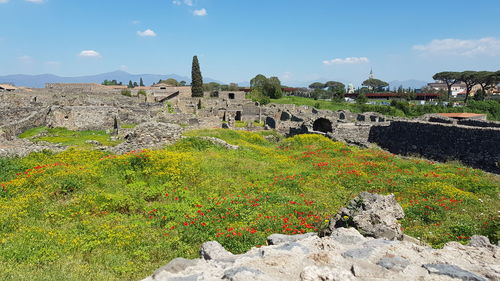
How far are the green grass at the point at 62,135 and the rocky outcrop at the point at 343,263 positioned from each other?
910 inches

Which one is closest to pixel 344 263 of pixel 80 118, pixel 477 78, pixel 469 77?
pixel 80 118

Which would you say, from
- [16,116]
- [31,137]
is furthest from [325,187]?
[16,116]

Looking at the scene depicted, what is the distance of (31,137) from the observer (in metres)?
27.4

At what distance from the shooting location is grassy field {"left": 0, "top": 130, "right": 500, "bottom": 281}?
702 centimetres

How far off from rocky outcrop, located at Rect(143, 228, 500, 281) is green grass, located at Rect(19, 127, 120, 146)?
23.1m

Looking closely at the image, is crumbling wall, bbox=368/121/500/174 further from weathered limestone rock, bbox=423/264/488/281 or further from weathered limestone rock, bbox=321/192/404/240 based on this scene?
weathered limestone rock, bbox=423/264/488/281

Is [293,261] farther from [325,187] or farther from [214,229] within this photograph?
[325,187]

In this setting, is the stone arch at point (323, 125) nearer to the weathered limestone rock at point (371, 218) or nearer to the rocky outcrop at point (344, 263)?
the weathered limestone rock at point (371, 218)

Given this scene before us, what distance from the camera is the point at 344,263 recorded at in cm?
472

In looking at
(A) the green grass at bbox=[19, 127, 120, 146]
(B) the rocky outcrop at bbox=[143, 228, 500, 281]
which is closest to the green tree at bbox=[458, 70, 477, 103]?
(A) the green grass at bbox=[19, 127, 120, 146]

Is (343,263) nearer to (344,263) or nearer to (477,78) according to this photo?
(344,263)

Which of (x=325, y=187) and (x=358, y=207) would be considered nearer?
(x=358, y=207)

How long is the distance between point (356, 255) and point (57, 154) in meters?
16.7

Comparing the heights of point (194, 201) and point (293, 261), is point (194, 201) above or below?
below
